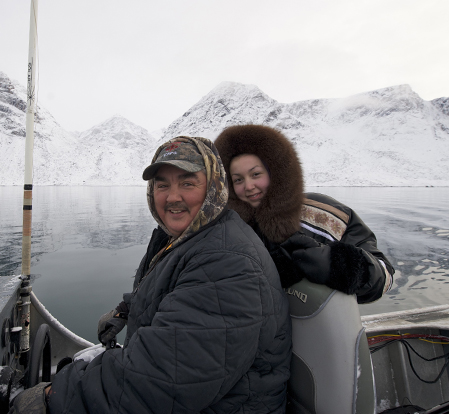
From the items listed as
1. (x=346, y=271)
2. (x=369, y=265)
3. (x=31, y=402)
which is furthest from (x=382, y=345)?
(x=31, y=402)

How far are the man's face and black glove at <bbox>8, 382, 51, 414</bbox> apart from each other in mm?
813

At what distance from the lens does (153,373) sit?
951 mm

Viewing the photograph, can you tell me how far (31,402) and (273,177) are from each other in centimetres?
174

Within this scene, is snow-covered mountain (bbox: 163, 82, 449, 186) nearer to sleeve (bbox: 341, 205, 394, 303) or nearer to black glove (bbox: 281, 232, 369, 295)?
sleeve (bbox: 341, 205, 394, 303)

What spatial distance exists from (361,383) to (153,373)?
0.99 m

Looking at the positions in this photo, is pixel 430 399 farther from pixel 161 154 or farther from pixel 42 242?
pixel 42 242

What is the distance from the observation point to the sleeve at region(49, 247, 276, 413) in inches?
37.4

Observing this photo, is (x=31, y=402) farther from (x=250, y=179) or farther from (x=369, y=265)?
(x=250, y=179)

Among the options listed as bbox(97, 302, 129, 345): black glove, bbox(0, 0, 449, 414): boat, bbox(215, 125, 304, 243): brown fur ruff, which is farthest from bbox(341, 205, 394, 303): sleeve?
bbox(97, 302, 129, 345): black glove

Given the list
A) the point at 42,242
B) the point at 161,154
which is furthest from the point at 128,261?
the point at 161,154

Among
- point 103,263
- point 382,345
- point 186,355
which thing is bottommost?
point 103,263

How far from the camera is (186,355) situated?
955mm

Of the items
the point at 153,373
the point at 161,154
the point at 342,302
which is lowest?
the point at 153,373

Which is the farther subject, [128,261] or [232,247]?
[128,261]
